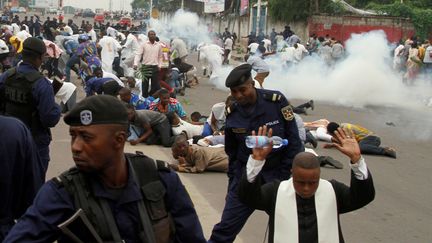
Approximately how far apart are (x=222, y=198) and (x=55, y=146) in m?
3.49

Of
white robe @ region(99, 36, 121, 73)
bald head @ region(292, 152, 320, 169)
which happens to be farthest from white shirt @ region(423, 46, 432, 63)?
bald head @ region(292, 152, 320, 169)

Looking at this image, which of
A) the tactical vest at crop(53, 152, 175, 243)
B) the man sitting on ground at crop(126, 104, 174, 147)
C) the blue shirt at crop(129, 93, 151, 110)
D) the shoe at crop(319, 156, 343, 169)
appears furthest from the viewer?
the blue shirt at crop(129, 93, 151, 110)

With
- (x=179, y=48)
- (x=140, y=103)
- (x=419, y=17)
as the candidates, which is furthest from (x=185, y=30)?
(x=140, y=103)

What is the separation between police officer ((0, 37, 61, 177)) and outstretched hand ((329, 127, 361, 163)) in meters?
2.20

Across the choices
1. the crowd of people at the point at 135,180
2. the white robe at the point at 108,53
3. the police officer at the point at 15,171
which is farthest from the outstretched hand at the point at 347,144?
the white robe at the point at 108,53

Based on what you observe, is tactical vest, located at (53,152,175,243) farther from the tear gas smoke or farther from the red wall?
the red wall

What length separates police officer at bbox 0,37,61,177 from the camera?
4.79 meters

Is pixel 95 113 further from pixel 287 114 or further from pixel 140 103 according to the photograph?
pixel 140 103

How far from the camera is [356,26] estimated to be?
34.6m

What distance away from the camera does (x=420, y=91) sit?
2022 centimetres

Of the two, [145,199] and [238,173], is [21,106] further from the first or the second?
[145,199]

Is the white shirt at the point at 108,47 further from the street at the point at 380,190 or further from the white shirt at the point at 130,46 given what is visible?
the street at the point at 380,190

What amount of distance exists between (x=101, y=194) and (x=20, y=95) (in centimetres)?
281

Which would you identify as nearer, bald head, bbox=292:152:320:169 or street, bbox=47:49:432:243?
bald head, bbox=292:152:320:169
